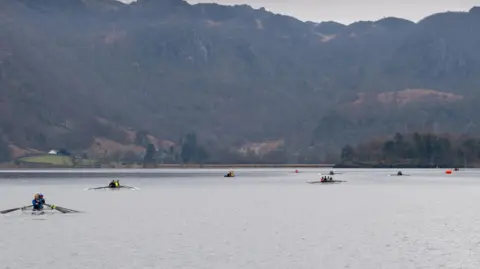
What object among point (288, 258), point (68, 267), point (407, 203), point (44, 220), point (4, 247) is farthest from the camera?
point (407, 203)

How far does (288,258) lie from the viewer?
86750mm

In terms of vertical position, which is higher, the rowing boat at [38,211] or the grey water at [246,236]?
the rowing boat at [38,211]

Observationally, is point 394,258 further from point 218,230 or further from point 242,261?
point 218,230

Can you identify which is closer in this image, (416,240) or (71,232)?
(416,240)

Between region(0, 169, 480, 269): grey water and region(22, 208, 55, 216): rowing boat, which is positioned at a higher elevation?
region(22, 208, 55, 216): rowing boat

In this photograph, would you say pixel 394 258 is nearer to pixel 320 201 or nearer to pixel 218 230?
pixel 218 230

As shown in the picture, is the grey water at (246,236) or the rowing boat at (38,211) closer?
the grey water at (246,236)

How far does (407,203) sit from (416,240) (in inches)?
3024

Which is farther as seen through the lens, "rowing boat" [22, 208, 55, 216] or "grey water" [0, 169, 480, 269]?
"rowing boat" [22, 208, 55, 216]

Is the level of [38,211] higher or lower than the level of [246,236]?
higher

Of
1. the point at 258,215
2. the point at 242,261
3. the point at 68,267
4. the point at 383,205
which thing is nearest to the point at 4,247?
the point at 68,267

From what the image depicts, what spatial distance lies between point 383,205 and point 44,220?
2704 inches

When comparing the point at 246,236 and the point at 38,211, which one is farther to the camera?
the point at 38,211

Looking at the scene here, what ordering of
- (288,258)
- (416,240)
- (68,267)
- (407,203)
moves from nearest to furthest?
(68,267) < (288,258) < (416,240) < (407,203)
